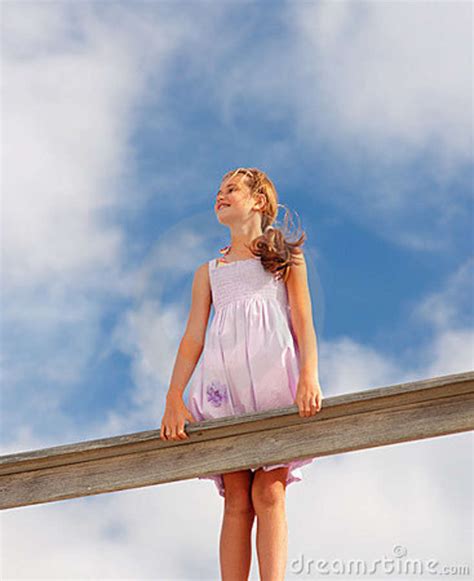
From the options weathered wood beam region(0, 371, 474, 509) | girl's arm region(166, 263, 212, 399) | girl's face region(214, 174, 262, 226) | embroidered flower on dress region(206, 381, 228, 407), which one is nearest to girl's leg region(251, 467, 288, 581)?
weathered wood beam region(0, 371, 474, 509)

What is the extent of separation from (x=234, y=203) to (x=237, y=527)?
47.4 inches

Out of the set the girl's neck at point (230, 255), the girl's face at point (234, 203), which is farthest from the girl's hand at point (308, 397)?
the girl's face at point (234, 203)

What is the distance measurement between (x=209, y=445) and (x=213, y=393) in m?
0.29

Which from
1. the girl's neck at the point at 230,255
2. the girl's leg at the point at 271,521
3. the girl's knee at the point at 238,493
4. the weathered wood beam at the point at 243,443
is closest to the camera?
the weathered wood beam at the point at 243,443

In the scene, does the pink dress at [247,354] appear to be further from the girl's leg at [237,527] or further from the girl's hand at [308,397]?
the girl's hand at [308,397]

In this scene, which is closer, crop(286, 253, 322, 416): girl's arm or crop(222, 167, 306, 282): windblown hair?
crop(286, 253, 322, 416): girl's arm

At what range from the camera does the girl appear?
3.31 m

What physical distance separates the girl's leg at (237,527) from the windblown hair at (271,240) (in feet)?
2.46

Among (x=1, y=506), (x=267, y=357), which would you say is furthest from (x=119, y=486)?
(x=267, y=357)

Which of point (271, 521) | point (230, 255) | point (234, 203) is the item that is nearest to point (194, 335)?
point (230, 255)

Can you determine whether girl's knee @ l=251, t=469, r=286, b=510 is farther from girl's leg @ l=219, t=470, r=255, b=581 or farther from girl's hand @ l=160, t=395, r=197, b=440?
girl's hand @ l=160, t=395, r=197, b=440

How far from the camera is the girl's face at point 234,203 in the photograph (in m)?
3.79

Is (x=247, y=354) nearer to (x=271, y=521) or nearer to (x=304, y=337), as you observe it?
(x=304, y=337)

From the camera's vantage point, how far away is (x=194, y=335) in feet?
12.0
